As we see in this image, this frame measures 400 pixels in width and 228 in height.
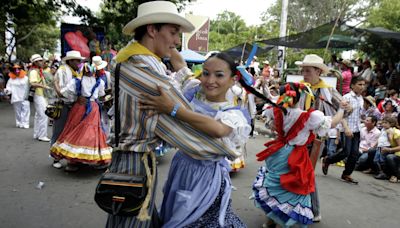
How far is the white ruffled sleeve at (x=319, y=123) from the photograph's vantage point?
356 cm

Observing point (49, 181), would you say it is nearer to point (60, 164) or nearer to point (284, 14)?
point (60, 164)

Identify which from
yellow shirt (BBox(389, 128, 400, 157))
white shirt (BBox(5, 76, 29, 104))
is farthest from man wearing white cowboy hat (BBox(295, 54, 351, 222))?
white shirt (BBox(5, 76, 29, 104))

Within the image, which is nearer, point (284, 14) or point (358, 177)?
point (358, 177)

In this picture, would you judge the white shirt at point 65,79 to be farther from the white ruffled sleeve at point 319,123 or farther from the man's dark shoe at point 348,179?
the man's dark shoe at point 348,179

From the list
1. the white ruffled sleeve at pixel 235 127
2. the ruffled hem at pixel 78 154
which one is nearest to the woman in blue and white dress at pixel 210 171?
the white ruffled sleeve at pixel 235 127

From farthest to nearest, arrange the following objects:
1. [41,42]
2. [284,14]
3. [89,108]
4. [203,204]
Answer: [41,42] < [284,14] < [89,108] < [203,204]

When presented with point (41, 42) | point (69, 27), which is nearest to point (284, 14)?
point (69, 27)

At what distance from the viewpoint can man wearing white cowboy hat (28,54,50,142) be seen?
8.50 m

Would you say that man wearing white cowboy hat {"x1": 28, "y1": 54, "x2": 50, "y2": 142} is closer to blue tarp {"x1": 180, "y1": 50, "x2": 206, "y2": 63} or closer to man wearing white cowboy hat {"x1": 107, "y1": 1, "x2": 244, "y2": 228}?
blue tarp {"x1": 180, "y1": 50, "x2": 206, "y2": 63}

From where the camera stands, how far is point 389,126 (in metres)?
7.04

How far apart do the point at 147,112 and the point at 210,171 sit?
64 centimetres

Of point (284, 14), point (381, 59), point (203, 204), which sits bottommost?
point (203, 204)

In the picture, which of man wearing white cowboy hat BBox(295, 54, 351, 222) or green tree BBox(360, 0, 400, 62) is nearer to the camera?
man wearing white cowboy hat BBox(295, 54, 351, 222)

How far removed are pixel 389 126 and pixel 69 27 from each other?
8.10 metres
